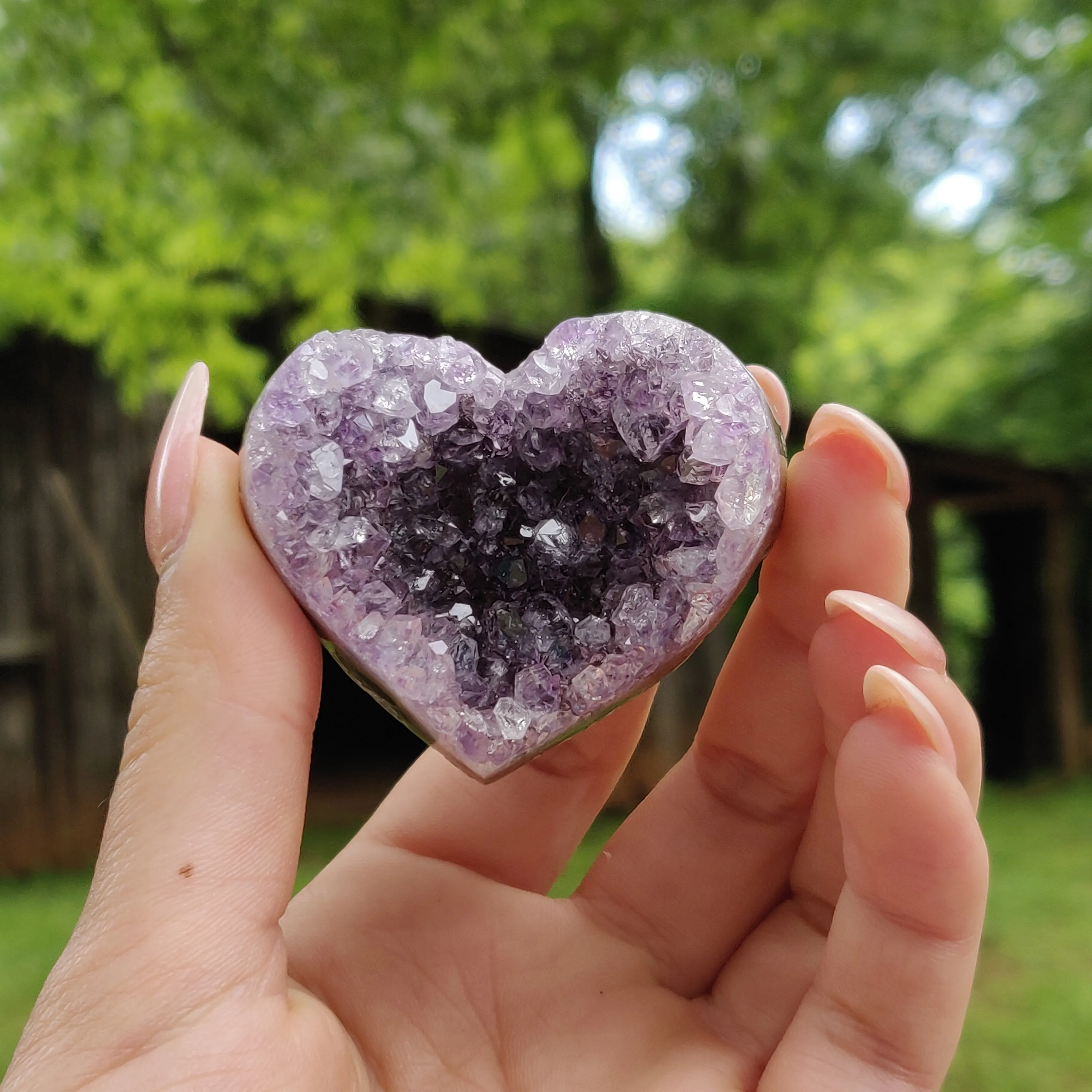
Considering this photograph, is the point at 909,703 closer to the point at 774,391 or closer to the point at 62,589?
the point at 774,391

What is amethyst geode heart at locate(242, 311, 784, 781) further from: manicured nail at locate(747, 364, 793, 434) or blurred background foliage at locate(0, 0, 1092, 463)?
blurred background foliage at locate(0, 0, 1092, 463)

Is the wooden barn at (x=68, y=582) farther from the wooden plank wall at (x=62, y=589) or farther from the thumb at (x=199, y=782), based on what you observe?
the thumb at (x=199, y=782)

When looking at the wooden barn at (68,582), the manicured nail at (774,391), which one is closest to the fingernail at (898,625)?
the manicured nail at (774,391)

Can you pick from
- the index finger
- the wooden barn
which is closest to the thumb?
the index finger

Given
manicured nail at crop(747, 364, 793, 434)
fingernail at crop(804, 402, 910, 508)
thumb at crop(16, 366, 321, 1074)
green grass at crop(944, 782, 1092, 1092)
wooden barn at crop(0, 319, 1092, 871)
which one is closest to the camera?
thumb at crop(16, 366, 321, 1074)

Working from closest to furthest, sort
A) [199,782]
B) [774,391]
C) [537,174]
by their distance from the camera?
[199,782] < [774,391] < [537,174]

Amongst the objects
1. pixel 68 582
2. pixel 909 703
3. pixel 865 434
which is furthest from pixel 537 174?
pixel 909 703
